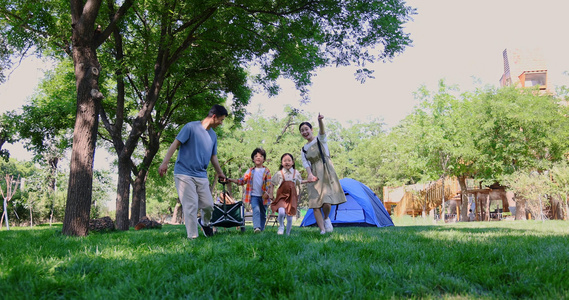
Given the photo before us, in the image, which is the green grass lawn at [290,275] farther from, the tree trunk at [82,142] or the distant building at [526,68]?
the distant building at [526,68]

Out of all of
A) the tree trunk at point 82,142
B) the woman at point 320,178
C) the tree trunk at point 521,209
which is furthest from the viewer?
the tree trunk at point 521,209

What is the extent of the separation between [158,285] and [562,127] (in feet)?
90.0

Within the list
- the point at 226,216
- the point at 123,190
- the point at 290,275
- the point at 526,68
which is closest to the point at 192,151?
the point at 226,216

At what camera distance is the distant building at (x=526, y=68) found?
45.8 m

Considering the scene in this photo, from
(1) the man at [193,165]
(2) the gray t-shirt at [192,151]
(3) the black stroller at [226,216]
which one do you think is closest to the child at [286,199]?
(3) the black stroller at [226,216]

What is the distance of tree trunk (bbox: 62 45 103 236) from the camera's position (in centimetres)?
772

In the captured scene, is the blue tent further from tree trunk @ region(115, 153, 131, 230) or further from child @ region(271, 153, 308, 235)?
tree trunk @ region(115, 153, 131, 230)

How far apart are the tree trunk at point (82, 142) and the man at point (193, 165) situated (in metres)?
3.12

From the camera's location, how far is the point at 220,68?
570 inches

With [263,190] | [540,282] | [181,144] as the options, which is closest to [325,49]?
[263,190]

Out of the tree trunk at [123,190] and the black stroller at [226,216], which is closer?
the black stroller at [226,216]

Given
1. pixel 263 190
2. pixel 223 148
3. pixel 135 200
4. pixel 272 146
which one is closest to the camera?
pixel 263 190

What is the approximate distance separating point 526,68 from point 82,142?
5300 cm

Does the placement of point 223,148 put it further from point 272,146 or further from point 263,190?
point 263,190
